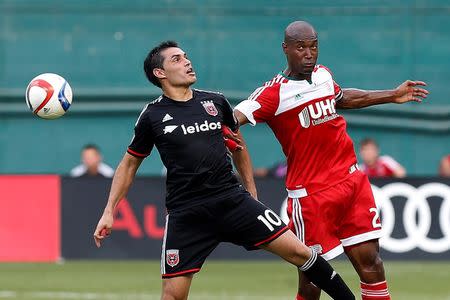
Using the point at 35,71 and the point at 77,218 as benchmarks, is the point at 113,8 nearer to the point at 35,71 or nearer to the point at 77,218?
the point at 35,71

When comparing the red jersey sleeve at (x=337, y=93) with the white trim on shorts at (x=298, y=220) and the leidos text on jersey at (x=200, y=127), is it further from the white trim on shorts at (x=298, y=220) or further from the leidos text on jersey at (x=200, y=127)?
the leidos text on jersey at (x=200, y=127)

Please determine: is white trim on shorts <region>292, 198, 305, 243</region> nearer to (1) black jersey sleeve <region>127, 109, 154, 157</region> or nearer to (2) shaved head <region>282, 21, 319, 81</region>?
(2) shaved head <region>282, 21, 319, 81</region>

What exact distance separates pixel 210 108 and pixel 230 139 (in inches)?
11.5

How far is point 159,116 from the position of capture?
8.62 meters

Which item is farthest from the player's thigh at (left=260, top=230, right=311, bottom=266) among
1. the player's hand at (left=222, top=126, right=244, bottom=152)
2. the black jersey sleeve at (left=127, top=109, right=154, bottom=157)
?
the black jersey sleeve at (left=127, top=109, right=154, bottom=157)

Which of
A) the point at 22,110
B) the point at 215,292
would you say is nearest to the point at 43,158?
the point at 22,110

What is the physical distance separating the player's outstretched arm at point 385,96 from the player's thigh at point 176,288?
2033 millimetres

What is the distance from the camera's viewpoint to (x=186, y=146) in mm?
8609

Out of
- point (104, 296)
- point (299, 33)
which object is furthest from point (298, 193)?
point (104, 296)

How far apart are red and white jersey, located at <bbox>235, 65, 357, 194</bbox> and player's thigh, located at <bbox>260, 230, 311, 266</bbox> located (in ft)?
2.20

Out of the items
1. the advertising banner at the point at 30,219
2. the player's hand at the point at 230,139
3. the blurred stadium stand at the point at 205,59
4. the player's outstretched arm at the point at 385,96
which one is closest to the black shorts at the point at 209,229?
the player's hand at the point at 230,139

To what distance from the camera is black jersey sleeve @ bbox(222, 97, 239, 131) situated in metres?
8.90

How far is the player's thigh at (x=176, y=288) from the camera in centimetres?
844

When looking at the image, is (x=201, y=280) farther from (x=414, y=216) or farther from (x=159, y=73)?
(x=159, y=73)
